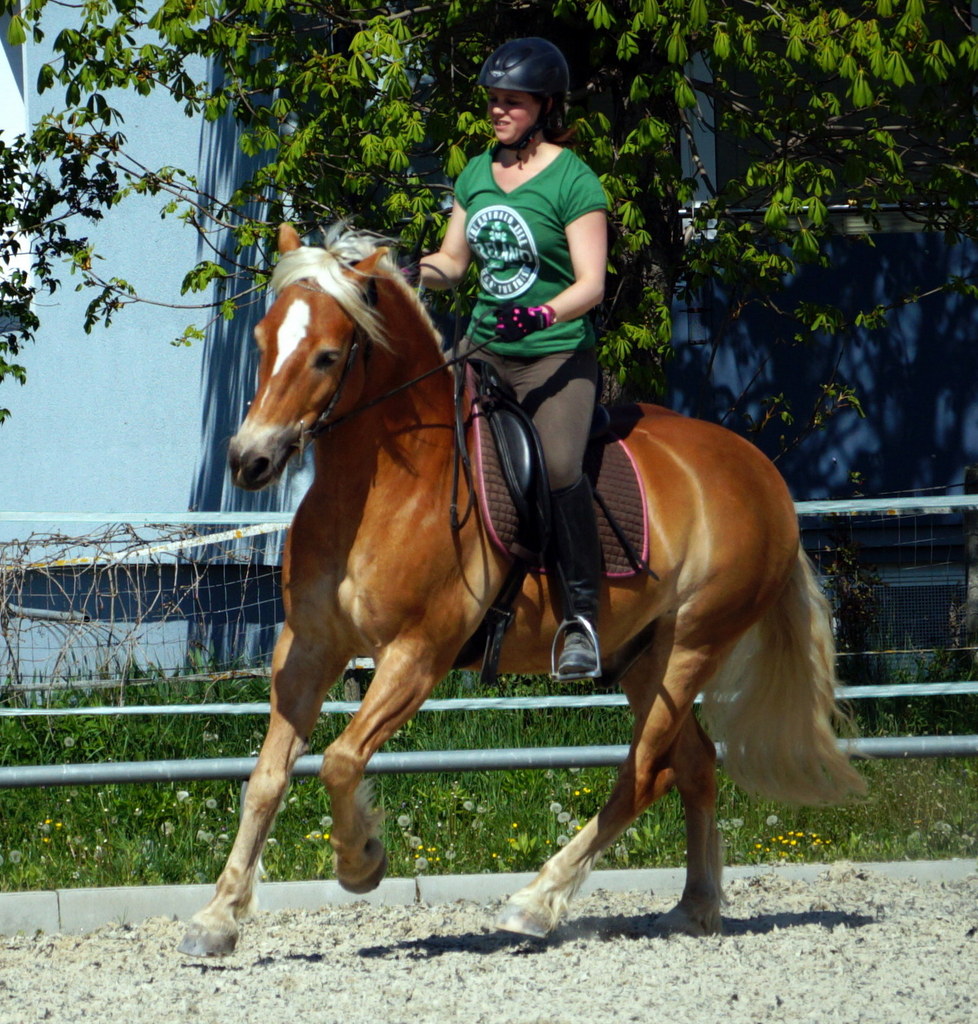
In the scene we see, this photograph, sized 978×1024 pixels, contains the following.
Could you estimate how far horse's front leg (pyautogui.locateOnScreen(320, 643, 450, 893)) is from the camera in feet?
14.3

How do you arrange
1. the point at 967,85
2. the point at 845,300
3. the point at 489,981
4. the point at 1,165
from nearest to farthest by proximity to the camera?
the point at 489,981
the point at 967,85
the point at 1,165
the point at 845,300

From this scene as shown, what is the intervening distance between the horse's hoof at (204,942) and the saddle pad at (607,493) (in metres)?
1.48

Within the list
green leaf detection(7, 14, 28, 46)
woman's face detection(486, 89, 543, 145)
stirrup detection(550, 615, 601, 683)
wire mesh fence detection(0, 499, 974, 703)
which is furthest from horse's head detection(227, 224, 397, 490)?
green leaf detection(7, 14, 28, 46)

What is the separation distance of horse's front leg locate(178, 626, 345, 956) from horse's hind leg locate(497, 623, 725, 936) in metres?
0.94

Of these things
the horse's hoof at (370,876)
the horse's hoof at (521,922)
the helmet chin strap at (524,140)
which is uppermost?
the helmet chin strap at (524,140)

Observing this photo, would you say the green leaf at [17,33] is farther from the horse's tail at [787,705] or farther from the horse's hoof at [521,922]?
the horse's hoof at [521,922]

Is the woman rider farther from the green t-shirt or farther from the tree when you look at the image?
the tree

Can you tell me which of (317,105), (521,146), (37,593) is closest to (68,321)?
(317,105)

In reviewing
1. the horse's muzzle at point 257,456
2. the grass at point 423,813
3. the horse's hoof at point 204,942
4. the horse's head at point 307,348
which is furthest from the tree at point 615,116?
the horse's hoof at point 204,942

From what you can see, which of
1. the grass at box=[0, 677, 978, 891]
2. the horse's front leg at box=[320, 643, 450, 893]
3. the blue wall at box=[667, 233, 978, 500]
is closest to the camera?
the horse's front leg at box=[320, 643, 450, 893]

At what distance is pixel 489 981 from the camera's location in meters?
4.48

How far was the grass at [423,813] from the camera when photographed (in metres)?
6.20

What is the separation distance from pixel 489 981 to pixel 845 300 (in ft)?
23.8

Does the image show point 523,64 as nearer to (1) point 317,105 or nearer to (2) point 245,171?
(1) point 317,105
